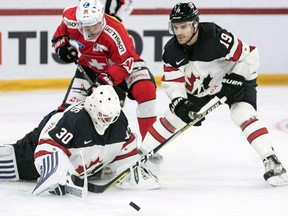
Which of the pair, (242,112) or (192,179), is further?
(192,179)

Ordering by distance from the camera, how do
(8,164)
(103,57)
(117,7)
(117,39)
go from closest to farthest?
(8,164) < (117,39) < (103,57) < (117,7)

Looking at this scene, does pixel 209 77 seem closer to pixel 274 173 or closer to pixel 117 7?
pixel 274 173

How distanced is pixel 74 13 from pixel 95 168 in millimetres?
1195

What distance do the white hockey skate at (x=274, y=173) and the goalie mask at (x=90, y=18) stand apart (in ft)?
4.04

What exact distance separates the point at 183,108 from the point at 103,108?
484 mm

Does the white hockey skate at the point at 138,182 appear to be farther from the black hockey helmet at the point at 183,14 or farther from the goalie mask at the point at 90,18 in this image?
the goalie mask at the point at 90,18

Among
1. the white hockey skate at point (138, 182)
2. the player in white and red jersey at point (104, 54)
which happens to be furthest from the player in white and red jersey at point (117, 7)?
the white hockey skate at point (138, 182)

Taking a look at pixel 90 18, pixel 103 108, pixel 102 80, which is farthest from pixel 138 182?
pixel 90 18

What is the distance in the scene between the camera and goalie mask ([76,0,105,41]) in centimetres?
544

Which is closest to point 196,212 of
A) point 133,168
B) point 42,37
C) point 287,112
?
point 133,168

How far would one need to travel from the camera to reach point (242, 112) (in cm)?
500

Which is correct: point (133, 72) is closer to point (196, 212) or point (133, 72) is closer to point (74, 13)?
point (74, 13)

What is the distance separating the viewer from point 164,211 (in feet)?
14.6

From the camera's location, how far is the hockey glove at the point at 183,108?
194 inches
